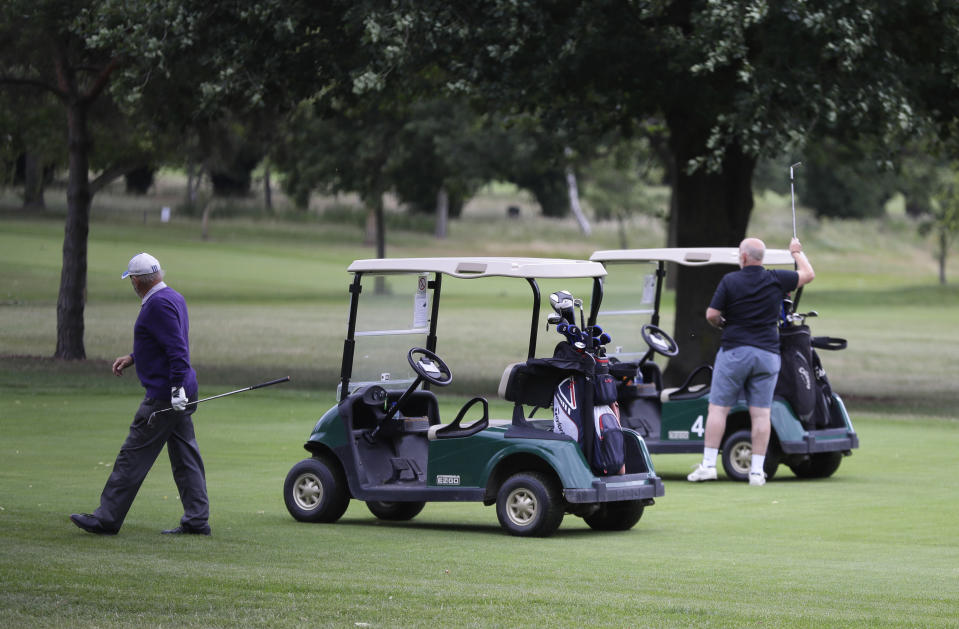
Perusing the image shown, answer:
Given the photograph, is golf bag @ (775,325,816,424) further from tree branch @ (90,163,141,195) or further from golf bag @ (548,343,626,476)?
tree branch @ (90,163,141,195)

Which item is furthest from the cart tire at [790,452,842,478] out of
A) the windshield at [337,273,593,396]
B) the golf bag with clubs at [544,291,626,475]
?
the golf bag with clubs at [544,291,626,475]

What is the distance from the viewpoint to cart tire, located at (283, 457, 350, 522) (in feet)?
33.5

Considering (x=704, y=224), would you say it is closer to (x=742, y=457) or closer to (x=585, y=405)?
(x=742, y=457)

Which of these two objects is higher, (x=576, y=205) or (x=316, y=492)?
(x=576, y=205)

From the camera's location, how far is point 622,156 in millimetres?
44969

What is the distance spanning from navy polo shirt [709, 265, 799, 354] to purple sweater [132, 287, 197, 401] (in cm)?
477

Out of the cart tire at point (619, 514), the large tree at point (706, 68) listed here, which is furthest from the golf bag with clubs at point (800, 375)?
the large tree at point (706, 68)

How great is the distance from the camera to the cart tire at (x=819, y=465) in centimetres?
1342

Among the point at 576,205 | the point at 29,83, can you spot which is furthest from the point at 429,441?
the point at 576,205

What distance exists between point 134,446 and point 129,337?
22.9 m

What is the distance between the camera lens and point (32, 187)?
169 ft

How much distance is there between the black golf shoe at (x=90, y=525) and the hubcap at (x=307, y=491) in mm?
1583

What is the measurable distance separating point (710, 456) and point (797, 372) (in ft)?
3.19

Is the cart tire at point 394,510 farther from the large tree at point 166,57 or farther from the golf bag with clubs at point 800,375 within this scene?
the large tree at point 166,57
